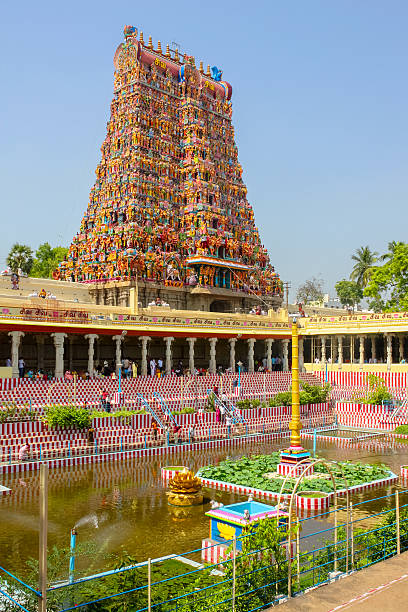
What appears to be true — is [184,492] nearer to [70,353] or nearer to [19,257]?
[70,353]

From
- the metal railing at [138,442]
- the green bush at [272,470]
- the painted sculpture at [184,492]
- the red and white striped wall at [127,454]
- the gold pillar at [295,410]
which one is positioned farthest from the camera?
the metal railing at [138,442]

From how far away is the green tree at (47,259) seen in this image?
80000mm

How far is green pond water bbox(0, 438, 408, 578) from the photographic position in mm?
13867

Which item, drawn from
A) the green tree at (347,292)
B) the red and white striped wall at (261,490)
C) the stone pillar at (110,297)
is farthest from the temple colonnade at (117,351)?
the green tree at (347,292)

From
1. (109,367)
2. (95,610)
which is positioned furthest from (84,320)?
(95,610)

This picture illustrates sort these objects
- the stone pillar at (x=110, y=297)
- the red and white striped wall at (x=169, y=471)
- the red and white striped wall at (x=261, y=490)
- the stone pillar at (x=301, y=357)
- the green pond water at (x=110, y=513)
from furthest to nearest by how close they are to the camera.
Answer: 1. the stone pillar at (x=301, y=357)
2. the stone pillar at (x=110, y=297)
3. the red and white striped wall at (x=169, y=471)
4. the red and white striped wall at (x=261, y=490)
5. the green pond water at (x=110, y=513)

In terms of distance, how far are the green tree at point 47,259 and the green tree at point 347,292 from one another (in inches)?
1795

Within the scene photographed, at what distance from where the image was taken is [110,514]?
16844mm

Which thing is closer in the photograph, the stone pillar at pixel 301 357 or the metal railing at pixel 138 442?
the metal railing at pixel 138 442

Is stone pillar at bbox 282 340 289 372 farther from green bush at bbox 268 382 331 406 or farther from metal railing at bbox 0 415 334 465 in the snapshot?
metal railing at bbox 0 415 334 465

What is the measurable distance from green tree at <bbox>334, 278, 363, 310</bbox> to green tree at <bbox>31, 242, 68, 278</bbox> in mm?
45602

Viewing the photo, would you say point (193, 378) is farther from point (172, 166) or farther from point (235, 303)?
point (172, 166)

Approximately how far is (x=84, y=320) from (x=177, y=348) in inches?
552

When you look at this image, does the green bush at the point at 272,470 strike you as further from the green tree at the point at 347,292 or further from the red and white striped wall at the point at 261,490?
the green tree at the point at 347,292
